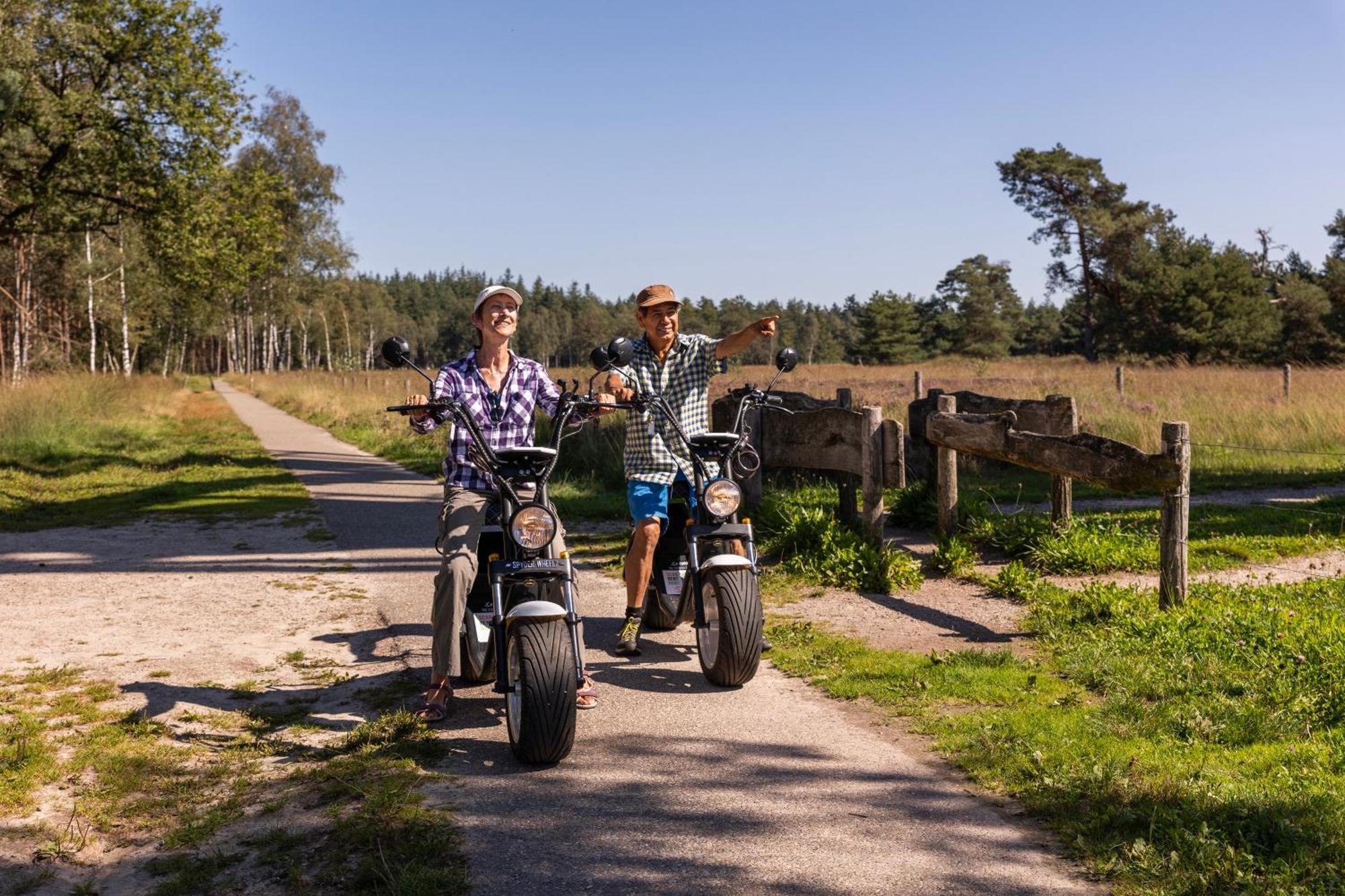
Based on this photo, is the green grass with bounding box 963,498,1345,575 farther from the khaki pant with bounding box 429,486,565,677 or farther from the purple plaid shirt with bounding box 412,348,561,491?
the khaki pant with bounding box 429,486,565,677

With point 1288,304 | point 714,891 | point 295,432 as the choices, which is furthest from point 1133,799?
point 1288,304

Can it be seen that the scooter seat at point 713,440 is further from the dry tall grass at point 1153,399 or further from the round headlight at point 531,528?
the dry tall grass at point 1153,399

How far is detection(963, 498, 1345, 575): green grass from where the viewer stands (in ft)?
26.3

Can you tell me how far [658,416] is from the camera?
5922 mm

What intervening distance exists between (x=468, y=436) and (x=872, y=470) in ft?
12.7

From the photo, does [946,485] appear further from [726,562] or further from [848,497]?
[726,562]

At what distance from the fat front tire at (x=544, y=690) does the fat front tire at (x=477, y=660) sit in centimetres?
51

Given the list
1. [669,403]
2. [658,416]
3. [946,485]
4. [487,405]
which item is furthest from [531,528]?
[946,485]

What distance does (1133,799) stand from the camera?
3781 mm

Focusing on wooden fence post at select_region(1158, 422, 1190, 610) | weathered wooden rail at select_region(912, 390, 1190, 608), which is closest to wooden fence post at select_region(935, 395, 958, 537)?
weathered wooden rail at select_region(912, 390, 1190, 608)

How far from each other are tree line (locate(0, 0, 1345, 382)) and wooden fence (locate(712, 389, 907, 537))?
357 inches

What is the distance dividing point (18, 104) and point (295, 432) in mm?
9246

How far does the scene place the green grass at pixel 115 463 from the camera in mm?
12930

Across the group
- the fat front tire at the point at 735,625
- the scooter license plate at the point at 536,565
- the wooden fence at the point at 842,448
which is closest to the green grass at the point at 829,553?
the wooden fence at the point at 842,448
